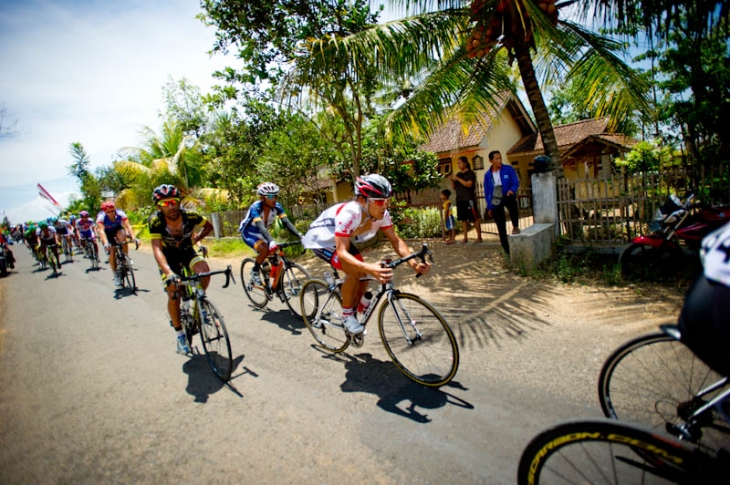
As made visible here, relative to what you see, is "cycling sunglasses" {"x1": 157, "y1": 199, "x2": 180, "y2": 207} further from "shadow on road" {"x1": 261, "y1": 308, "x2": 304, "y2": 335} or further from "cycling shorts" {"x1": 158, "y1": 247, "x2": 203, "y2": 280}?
"shadow on road" {"x1": 261, "y1": 308, "x2": 304, "y2": 335}

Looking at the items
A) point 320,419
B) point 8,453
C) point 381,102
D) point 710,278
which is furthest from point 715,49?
point 8,453

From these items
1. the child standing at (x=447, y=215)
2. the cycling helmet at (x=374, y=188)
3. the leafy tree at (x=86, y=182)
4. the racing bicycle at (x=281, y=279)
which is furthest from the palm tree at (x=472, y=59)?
the leafy tree at (x=86, y=182)

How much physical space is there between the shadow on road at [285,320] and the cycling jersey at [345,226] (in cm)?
147

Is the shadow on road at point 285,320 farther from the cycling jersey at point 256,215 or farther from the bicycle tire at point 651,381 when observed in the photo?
the bicycle tire at point 651,381

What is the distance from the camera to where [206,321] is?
3992mm

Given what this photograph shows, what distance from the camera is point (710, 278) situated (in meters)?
1.38

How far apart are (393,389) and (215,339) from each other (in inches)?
79.1

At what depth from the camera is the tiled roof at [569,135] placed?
18822 mm

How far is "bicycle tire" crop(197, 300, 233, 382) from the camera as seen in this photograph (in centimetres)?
384

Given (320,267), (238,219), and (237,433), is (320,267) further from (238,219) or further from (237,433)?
(238,219)

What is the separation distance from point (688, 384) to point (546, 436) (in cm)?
119

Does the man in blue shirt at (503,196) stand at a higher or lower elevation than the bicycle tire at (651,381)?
higher

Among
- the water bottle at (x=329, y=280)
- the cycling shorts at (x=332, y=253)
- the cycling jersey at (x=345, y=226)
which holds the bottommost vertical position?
the water bottle at (x=329, y=280)

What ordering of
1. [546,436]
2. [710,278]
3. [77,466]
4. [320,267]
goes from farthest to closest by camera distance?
1. [320,267]
2. [77,466]
3. [546,436]
4. [710,278]
